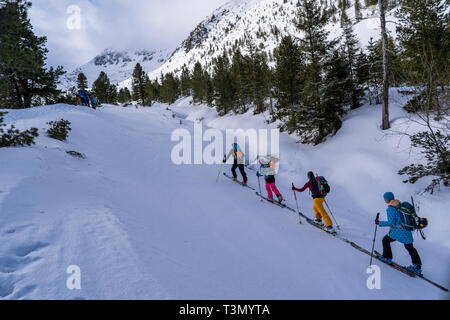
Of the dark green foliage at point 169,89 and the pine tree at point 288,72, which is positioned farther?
the dark green foliage at point 169,89

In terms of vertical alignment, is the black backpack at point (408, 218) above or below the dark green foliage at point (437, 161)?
below

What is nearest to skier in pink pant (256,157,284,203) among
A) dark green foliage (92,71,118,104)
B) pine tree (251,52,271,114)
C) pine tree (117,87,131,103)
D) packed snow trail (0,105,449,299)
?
packed snow trail (0,105,449,299)

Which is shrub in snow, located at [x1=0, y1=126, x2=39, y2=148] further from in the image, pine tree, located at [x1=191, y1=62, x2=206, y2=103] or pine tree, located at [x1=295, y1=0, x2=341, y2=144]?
pine tree, located at [x1=191, y1=62, x2=206, y2=103]

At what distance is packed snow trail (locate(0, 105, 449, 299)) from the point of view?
344cm

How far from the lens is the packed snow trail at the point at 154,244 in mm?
3439

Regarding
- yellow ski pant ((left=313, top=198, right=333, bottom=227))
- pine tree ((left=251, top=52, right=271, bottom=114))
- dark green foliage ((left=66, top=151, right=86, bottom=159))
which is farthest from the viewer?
pine tree ((left=251, top=52, right=271, bottom=114))

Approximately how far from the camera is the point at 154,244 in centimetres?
476

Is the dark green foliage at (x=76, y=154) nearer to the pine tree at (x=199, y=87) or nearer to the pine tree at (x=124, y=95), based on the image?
the pine tree at (x=199, y=87)

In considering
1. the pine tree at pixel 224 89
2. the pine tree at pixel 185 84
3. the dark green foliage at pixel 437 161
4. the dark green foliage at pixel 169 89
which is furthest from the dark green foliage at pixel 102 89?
the dark green foliage at pixel 437 161

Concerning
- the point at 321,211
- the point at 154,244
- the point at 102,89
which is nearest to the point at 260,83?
the point at 321,211

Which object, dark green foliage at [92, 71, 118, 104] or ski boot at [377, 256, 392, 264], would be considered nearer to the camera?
ski boot at [377, 256, 392, 264]

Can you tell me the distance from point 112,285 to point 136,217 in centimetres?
283
